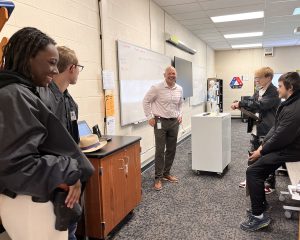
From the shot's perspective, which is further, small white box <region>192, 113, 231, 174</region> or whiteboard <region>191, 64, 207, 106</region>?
whiteboard <region>191, 64, 207, 106</region>

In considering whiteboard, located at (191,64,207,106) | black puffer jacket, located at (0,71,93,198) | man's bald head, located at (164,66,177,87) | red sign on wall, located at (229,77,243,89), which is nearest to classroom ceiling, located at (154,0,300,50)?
whiteboard, located at (191,64,207,106)

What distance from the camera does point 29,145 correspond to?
3.18 ft

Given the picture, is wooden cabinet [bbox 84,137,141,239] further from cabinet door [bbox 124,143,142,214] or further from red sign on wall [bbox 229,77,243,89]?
red sign on wall [bbox 229,77,243,89]

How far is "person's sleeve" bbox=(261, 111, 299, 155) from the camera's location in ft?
7.63

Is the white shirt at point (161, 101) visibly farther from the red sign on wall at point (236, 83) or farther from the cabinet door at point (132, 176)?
the red sign on wall at point (236, 83)

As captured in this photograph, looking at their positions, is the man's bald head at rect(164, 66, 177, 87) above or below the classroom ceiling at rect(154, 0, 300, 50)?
below

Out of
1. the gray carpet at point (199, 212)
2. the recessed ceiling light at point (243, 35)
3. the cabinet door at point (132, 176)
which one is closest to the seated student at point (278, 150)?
the gray carpet at point (199, 212)

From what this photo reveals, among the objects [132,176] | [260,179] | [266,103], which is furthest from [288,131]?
[132,176]

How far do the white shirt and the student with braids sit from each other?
8.02 feet

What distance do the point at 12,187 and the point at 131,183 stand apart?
1.68m

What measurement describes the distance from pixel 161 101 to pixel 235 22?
3.57m

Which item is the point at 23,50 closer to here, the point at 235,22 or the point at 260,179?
the point at 260,179

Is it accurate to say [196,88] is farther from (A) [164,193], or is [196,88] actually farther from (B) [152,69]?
(A) [164,193]

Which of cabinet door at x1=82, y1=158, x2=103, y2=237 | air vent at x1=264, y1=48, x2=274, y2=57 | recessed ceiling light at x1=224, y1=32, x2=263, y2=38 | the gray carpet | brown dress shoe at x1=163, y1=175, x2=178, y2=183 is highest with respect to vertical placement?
recessed ceiling light at x1=224, y1=32, x2=263, y2=38
